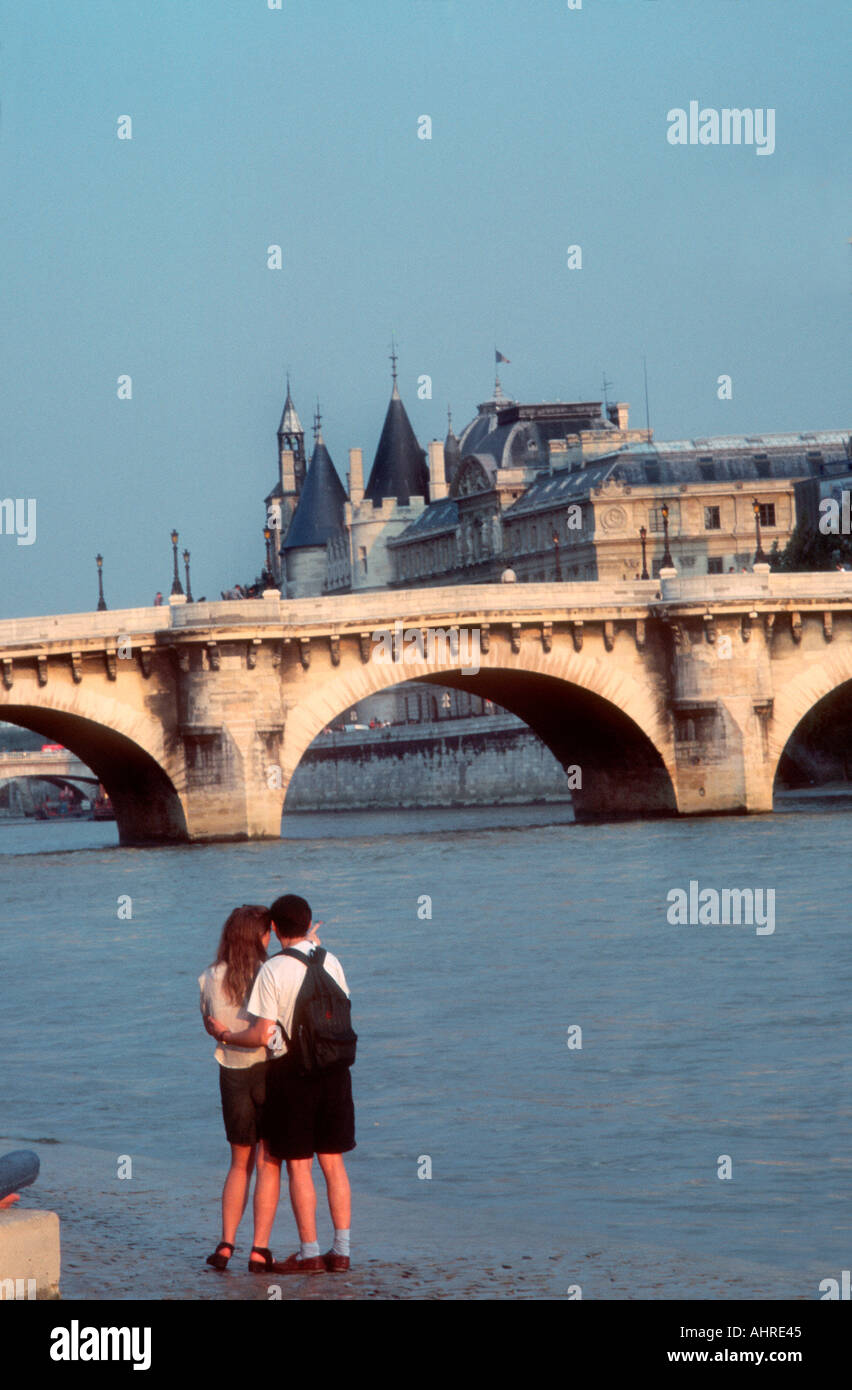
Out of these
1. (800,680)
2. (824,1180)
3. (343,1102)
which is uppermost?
(800,680)

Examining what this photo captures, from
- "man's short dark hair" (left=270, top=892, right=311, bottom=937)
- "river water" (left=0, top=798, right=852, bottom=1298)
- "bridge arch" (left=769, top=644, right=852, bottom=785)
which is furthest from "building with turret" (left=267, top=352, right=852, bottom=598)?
"man's short dark hair" (left=270, top=892, right=311, bottom=937)

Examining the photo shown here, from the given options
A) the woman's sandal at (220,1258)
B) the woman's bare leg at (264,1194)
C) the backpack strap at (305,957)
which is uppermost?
the backpack strap at (305,957)

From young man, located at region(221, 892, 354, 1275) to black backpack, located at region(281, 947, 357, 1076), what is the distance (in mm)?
39

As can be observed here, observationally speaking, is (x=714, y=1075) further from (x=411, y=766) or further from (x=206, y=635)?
(x=411, y=766)

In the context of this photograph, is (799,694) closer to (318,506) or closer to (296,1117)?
(296,1117)

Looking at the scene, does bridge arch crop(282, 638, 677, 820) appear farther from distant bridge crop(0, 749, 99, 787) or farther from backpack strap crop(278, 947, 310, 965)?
distant bridge crop(0, 749, 99, 787)

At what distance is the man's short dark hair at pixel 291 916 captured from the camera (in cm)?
1080

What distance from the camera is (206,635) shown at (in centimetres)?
5053

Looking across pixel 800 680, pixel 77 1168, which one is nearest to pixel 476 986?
pixel 77 1168

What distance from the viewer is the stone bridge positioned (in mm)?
50875

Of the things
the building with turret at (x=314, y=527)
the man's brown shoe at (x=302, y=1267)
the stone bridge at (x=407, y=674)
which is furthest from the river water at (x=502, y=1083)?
the building with turret at (x=314, y=527)

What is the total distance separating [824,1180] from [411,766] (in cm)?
8329

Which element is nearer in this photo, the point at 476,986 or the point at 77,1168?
the point at 77,1168

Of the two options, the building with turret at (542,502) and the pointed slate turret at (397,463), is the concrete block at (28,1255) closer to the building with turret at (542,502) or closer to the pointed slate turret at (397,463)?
the building with turret at (542,502)
